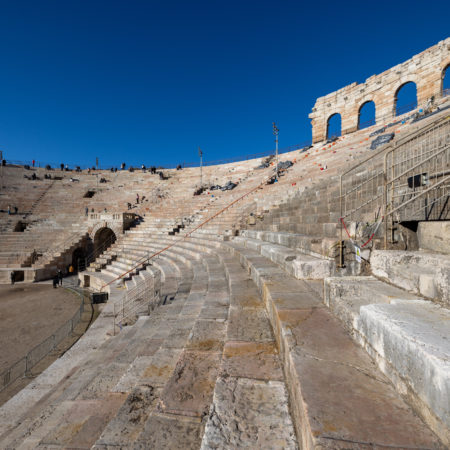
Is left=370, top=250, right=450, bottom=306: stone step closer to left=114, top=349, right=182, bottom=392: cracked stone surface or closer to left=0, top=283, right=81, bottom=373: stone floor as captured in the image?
left=114, top=349, right=182, bottom=392: cracked stone surface

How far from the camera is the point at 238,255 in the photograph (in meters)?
6.36

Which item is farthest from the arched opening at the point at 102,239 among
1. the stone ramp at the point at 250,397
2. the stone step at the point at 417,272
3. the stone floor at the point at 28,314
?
the stone step at the point at 417,272

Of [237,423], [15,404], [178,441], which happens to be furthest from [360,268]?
[15,404]

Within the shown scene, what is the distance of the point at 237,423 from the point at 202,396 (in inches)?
19.8

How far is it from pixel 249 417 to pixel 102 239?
22.3 metres

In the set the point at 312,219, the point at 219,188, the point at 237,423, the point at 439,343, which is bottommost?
the point at 237,423

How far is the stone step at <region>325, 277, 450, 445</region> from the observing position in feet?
3.31

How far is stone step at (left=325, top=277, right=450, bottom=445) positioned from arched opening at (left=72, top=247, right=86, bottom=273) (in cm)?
2195

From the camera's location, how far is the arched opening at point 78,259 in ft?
63.2

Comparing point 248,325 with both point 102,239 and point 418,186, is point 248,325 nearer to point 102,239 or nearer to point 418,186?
point 418,186

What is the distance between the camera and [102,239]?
20625mm

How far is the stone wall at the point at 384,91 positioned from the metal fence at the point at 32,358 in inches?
1166

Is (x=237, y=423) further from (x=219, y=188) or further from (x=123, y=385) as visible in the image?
(x=219, y=188)

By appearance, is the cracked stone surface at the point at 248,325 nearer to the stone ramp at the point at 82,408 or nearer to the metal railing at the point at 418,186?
the stone ramp at the point at 82,408
